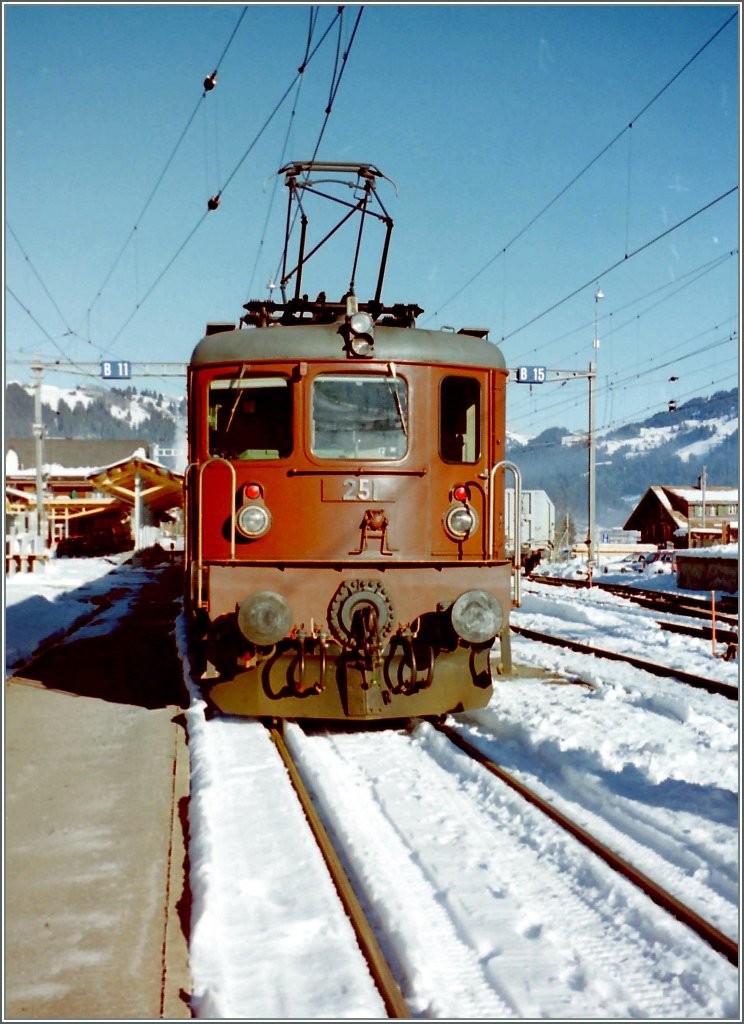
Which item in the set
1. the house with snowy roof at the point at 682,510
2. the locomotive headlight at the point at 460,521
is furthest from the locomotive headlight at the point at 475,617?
the house with snowy roof at the point at 682,510

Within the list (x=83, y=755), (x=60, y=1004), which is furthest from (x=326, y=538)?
(x=60, y=1004)

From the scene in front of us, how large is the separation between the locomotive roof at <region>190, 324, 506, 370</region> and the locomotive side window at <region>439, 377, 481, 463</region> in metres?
0.21

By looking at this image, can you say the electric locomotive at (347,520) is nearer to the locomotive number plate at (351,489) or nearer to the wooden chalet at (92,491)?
the locomotive number plate at (351,489)

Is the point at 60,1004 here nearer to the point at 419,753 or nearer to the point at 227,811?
the point at 227,811

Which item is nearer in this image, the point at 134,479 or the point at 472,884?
the point at 472,884

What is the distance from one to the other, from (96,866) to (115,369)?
2726cm

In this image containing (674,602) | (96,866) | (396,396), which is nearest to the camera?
(96,866)

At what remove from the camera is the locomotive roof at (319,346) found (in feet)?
25.3

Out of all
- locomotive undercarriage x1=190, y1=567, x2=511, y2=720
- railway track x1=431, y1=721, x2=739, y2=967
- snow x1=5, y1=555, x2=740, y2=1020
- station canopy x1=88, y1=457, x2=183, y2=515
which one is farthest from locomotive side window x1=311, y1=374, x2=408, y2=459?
station canopy x1=88, y1=457, x2=183, y2=515

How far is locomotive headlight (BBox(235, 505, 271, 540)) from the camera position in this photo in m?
7.62

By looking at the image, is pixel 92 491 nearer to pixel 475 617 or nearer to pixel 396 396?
pixel 396 396

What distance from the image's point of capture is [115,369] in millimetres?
30531

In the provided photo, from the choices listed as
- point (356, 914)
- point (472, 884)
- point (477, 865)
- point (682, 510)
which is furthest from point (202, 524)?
point (682, 510)

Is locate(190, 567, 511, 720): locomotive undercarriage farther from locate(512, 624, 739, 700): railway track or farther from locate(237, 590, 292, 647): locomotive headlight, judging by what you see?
locate(512, 624, 739, 700): railway track
